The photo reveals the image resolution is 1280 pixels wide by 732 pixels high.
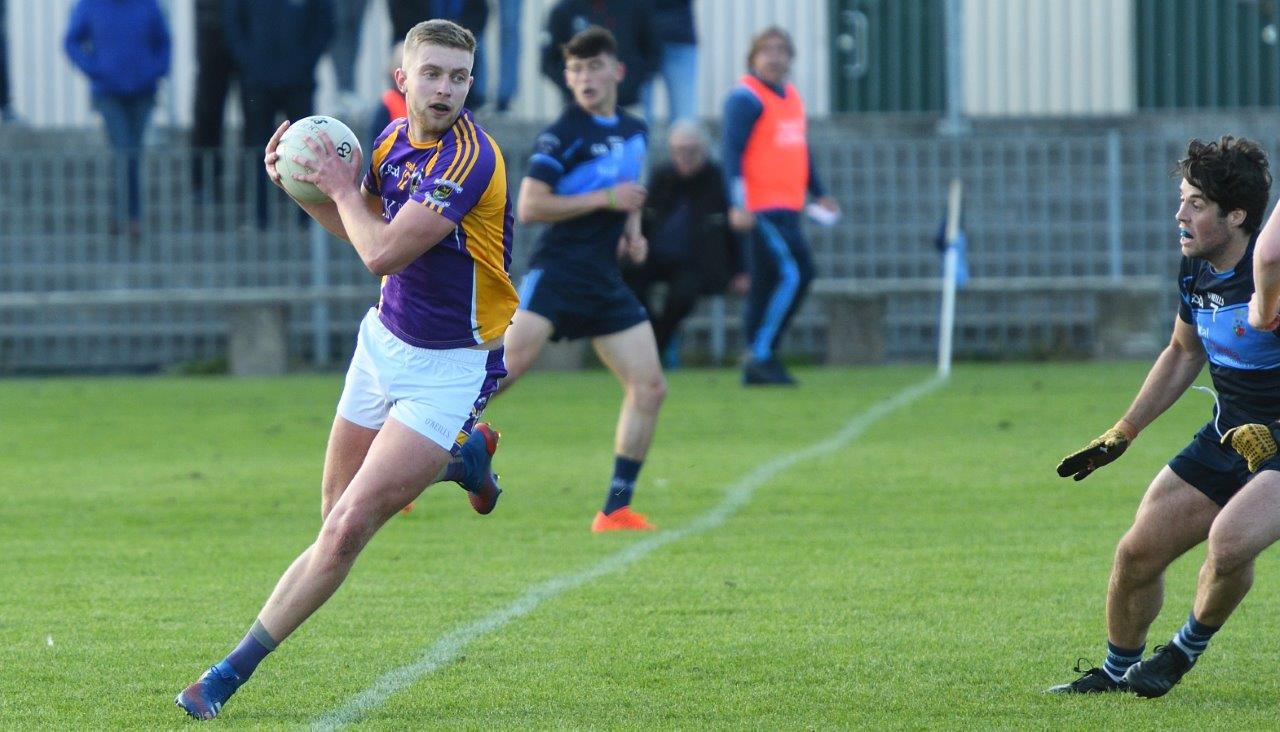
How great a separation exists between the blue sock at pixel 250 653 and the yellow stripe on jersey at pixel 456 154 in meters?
1.27

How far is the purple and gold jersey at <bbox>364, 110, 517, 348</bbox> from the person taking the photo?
5.81 metres

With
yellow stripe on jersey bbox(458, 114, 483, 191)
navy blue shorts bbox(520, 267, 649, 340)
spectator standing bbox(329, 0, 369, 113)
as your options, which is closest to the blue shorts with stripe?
yellow stripe on jersey bbox(458, 114, 483, 191)

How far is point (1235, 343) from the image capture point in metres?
5.66

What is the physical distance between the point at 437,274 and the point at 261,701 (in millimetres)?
1338

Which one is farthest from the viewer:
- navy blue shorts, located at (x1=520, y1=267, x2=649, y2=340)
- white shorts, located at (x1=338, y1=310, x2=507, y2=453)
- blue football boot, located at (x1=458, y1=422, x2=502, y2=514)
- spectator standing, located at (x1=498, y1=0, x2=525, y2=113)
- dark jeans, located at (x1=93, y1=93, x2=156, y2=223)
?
spectator standing, located at (x1=498, y1=0, x2=525, y2=113)

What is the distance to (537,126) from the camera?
784 inches

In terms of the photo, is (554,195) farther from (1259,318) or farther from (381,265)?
(1259,318)

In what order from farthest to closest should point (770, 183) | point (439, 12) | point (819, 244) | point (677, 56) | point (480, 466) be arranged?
point (819, 244) → point (677, 56) → point (439, 12) → point (770, 183) → point (480, 466)

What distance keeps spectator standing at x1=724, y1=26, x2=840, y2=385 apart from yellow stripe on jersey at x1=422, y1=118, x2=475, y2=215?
9.77 metres

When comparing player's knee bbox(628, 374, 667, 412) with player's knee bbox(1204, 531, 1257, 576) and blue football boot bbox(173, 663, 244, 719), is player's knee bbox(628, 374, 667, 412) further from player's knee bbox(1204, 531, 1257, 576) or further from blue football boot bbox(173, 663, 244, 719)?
player's knee bbox(1204, 531, 1257, 576)

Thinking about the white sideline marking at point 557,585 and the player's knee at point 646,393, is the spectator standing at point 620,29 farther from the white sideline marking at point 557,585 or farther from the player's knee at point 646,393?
the player's knee at point 646,393

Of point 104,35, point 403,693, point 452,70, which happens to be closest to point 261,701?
point 403,693

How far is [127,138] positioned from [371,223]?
1405 centimetres

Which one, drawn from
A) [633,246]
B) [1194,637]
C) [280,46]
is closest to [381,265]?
[1194,637]
